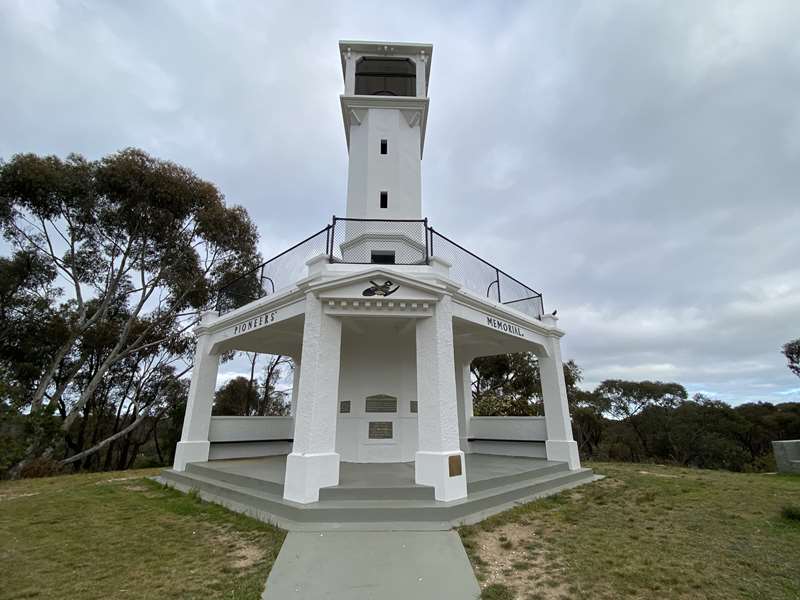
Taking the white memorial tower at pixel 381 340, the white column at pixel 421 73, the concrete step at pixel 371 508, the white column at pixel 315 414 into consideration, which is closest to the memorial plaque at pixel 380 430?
the white memorial tower at pixel 381 340

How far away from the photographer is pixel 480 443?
12.0 meters

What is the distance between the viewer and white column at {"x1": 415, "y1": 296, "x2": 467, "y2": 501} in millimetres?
6133

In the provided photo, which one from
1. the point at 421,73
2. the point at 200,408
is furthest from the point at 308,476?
the point at 421,73

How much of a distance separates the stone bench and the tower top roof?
15.6 meters

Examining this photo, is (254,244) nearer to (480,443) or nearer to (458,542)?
(480,443)

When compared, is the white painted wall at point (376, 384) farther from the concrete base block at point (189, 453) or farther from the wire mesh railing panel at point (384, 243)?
the concrete base block at point (189, 453)

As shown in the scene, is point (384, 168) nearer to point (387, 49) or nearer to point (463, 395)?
point (387, 49)

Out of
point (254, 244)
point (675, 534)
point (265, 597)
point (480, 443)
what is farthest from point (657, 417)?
point (265, 597)

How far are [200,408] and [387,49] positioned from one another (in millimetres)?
13018

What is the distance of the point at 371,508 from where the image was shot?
5.54 meters

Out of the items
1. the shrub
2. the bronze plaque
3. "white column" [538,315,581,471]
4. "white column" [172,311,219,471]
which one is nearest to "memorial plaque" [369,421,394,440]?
the bronze plaque

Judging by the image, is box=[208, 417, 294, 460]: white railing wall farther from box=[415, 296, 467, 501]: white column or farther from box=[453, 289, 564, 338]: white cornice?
box=[453, 289, 564, 338]: white cornice

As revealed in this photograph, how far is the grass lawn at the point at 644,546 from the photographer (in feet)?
12.3

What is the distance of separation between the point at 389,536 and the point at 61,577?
357 cm
